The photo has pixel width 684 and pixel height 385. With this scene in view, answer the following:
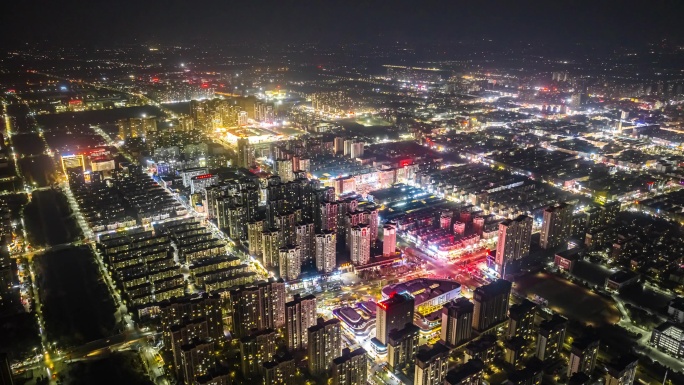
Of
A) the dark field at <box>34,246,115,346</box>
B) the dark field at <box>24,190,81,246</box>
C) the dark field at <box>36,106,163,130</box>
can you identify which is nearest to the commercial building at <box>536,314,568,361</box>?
the dark field at <box>34,246,115,346</box>

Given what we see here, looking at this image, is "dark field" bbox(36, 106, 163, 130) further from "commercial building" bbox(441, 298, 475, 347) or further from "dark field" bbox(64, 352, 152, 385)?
"commercial building" bbox(441, 298, 475, 347)

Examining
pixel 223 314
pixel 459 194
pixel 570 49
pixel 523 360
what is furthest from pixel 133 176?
pixel 570 49

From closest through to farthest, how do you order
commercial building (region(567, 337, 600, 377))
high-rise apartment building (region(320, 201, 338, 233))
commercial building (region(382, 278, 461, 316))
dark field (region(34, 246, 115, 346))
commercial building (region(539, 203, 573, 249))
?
commercial building (region(567, 337, 600, 377))
dark field (region(34, 246, 115, 346))
commercial building (region(382, 278, 461, 316))
commercial building (region(539, 203, 573, 249))
high-rise apartment building (region(320, 201, 338, 233))

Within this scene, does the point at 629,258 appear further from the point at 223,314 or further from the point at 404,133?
the point at 404,133

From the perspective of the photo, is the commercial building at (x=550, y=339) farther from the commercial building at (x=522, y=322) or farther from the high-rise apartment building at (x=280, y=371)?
the high-rise apartment building at (x=280, y=371)

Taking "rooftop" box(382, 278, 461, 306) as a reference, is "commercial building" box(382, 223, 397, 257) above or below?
above

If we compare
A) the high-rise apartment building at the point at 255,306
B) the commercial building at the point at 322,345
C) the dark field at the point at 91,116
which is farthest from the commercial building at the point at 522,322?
the dark field at the point at 91,116
